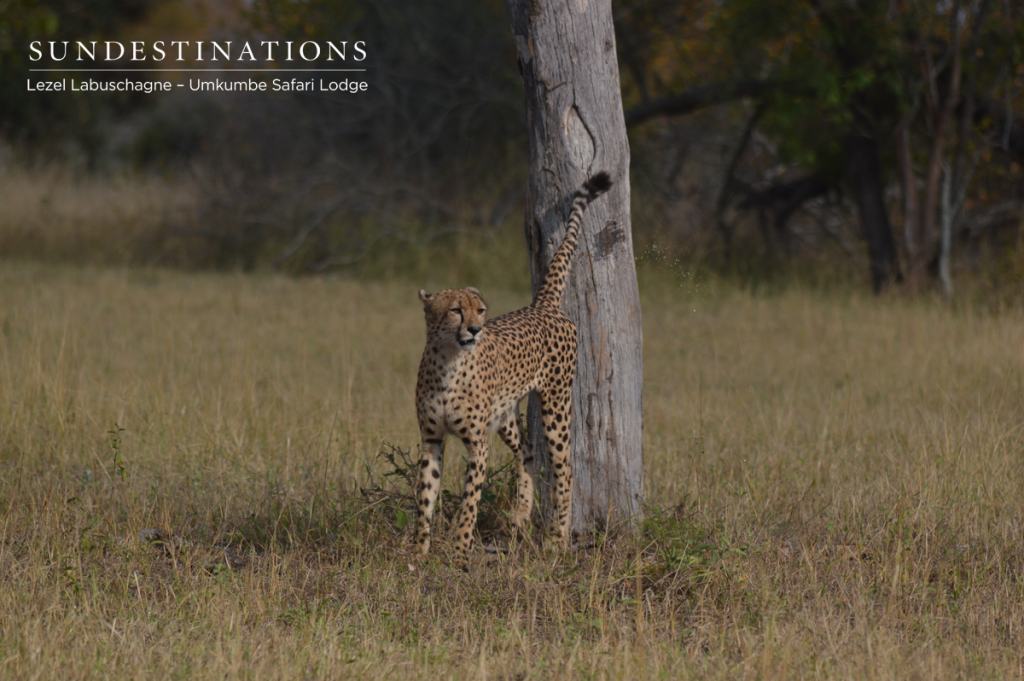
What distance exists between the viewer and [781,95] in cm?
1100

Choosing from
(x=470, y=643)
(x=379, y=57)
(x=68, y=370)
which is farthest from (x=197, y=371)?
(x=379, y=57)

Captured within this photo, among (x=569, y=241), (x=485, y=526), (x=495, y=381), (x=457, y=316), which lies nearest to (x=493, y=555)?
(x=485, y=526)

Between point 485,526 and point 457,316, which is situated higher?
point 457,316

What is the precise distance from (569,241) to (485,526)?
1255mm

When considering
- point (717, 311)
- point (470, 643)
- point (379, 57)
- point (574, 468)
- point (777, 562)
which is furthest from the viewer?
point (379, 57)

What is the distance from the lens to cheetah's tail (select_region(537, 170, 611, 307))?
157 inches

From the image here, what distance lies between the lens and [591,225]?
162 inches

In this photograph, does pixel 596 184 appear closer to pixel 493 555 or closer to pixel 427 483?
pixel 427 483

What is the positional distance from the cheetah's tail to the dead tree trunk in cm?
7

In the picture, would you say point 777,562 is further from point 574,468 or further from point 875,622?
point 574,468

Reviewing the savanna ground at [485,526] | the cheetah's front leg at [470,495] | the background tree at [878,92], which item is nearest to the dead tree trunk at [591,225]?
the savanna ground at [485,526]

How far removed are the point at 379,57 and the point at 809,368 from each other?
8297mm

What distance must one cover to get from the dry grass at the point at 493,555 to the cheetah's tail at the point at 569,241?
3.22ft

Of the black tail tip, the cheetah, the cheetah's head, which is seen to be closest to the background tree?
the black tail tip
